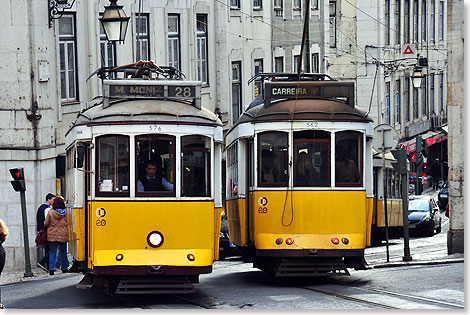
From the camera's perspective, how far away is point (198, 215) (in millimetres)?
15719

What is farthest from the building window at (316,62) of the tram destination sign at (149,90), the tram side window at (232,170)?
the tram destination sign at (149,90)

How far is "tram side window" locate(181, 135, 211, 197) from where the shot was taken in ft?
51.7

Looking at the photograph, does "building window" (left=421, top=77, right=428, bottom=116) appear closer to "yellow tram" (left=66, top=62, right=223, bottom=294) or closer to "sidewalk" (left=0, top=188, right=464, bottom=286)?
"sidewalk" (left=0, top=188, right=464, bottom=286)

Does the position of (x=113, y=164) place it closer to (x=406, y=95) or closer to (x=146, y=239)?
(x=146, y=239)

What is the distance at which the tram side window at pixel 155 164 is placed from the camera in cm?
1566

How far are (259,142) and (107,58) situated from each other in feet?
34.2

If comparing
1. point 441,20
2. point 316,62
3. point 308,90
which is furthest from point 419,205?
Result: point 308,90

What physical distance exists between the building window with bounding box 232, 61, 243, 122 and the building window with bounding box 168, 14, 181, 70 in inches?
147

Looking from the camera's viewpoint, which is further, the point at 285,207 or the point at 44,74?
the point at 44,74

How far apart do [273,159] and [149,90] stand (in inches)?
104

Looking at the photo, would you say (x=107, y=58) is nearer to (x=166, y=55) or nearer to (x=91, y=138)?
(x=166, y=55)

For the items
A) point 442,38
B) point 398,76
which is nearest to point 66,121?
point 442,38

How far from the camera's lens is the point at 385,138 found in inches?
923

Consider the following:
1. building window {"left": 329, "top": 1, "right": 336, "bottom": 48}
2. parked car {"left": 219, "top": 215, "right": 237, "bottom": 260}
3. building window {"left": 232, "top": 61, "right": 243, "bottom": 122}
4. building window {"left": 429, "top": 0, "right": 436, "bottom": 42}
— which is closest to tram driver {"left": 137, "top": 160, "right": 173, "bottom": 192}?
parked car {"left": 219, "top": 215, "right": 237, "bottom": 260}
